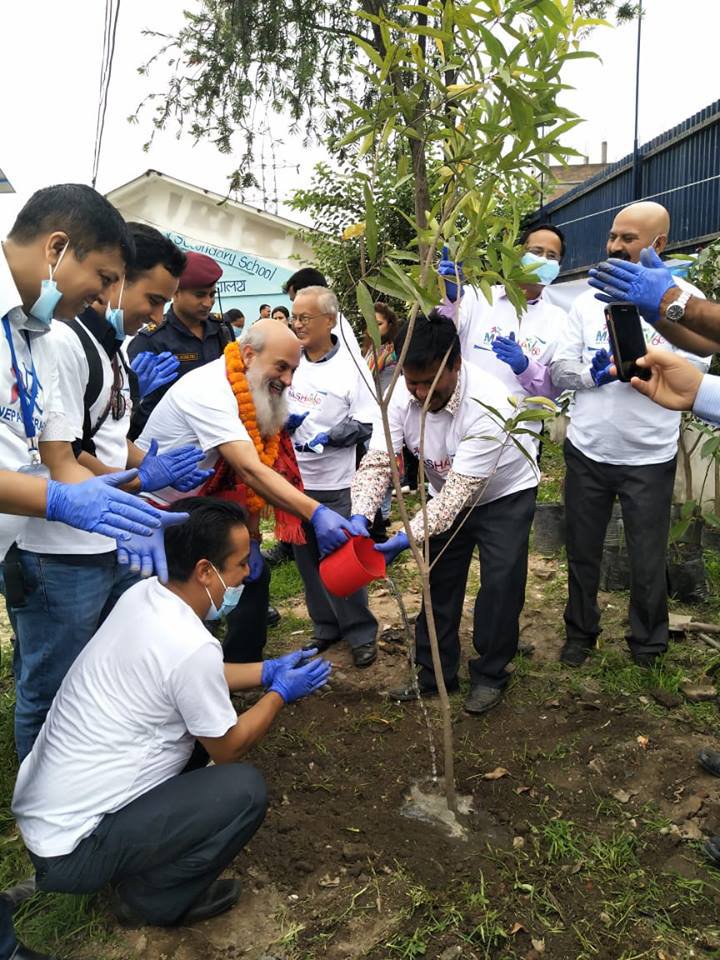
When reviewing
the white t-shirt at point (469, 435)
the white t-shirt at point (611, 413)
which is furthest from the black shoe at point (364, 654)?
the white t-shirt at point (611, 413)

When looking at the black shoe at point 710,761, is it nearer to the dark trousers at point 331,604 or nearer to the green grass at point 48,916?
the dark trousers at point 331,604

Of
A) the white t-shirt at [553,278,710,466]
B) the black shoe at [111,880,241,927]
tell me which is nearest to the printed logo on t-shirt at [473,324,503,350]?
the white t-shirt at [553,278,710,466]

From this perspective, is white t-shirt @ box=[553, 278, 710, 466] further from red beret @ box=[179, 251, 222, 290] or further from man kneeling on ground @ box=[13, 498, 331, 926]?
man kneeling on ground @ box=[13, 498, 331, 926]

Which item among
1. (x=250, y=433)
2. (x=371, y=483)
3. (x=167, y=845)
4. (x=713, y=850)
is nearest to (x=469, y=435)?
(x=371, y=483)

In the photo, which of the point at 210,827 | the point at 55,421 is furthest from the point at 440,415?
the point at 210,827

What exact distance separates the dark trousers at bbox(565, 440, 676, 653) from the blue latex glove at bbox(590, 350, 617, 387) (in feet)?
1.22

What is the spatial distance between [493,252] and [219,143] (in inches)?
264

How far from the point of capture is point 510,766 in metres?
2.87

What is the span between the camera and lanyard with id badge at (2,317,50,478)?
199 cm

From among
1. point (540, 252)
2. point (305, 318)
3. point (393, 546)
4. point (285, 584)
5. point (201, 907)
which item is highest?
point (540, 252)

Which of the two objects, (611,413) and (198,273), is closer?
(611,413)

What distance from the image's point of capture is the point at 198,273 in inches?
155

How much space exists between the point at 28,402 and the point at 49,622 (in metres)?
0.77

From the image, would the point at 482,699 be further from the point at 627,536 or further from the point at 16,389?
the point at 16,389
